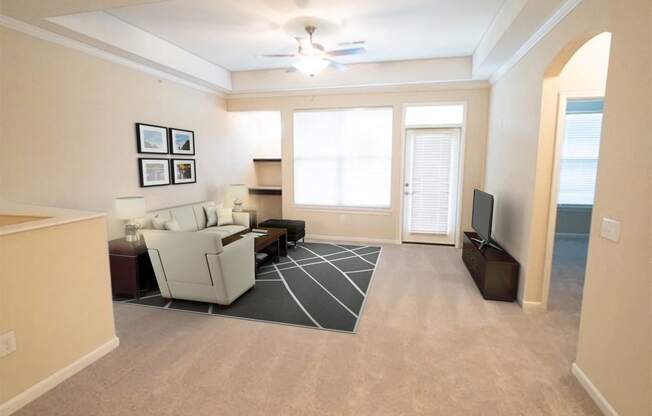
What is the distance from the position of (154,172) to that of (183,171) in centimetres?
57

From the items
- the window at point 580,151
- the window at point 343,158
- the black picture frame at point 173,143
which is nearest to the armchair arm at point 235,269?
the black picture frame at point 173,143

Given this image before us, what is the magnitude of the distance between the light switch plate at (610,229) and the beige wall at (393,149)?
3.50 metres

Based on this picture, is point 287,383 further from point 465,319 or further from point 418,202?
point 418,202

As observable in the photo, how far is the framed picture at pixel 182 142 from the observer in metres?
4.80

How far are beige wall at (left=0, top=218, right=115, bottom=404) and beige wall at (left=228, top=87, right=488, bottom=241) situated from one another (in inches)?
156

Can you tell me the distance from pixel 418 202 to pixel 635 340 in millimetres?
4132

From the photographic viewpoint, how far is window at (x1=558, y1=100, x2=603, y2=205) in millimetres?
5695

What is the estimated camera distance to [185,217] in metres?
4.76

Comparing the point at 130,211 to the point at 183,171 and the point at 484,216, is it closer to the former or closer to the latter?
the point at 183,171

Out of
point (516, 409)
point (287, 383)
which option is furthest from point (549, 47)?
point (287, 383)

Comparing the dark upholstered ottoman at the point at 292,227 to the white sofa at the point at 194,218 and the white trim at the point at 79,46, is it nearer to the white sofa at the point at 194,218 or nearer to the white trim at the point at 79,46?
the white sofa at the point at 194,218

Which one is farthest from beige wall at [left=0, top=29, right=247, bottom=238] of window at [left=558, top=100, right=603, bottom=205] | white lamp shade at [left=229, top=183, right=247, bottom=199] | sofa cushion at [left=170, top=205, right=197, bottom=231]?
window at [left=558, top=100, right=603, bottom=205]

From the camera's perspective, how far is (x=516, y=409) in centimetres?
193

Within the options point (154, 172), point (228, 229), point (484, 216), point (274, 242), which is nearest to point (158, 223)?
point (154, 172)
